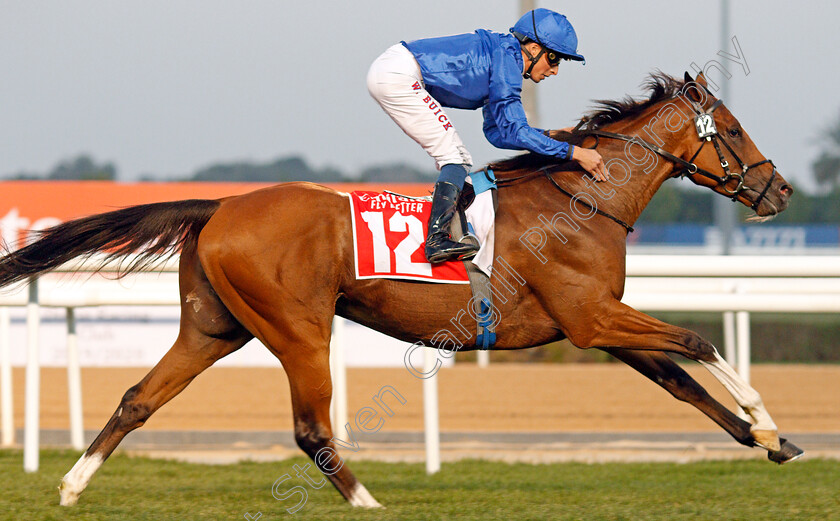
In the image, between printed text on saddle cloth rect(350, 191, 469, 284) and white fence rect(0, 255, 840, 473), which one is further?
white fence rect(0, 255, 840, 473)

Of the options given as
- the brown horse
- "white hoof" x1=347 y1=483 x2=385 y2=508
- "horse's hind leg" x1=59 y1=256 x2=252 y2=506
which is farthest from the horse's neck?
"horse's hind leg" x1=59 y1=256 x2=252 y2=506

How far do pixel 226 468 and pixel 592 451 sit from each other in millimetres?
2266

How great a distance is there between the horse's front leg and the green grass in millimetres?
402

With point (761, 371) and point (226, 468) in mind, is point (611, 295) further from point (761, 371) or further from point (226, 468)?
point (761, 371)

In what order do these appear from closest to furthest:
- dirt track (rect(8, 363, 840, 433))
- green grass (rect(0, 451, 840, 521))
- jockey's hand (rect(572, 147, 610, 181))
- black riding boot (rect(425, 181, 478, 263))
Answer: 1. green grass (rect(0, 451, 840, 521))
2. black riding boot (rect(425, 181, 478, 263))
3. jockey's hand (rect(572, 147, 610, 181))
4. dirt track (rect(8, 363, 840, 433))

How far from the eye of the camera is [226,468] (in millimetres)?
5090

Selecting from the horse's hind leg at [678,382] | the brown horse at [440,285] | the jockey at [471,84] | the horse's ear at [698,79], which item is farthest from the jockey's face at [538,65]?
the horse's hind leg at [678,382]

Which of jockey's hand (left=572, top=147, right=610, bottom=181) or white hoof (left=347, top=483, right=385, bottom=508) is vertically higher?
jockey's hand (left=572, top=147, right=610, bottom=181)

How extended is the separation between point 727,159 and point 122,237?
267 centimetres

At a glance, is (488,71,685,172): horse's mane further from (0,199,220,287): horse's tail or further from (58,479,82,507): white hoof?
(58,479,82,507): white hoof

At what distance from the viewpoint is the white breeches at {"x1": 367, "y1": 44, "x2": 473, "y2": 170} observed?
12.7 feet

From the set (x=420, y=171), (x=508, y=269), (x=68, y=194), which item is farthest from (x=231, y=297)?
(x=420, y=171)

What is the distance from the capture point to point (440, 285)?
3.74 metres

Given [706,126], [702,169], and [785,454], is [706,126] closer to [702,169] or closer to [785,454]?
[702,169]
